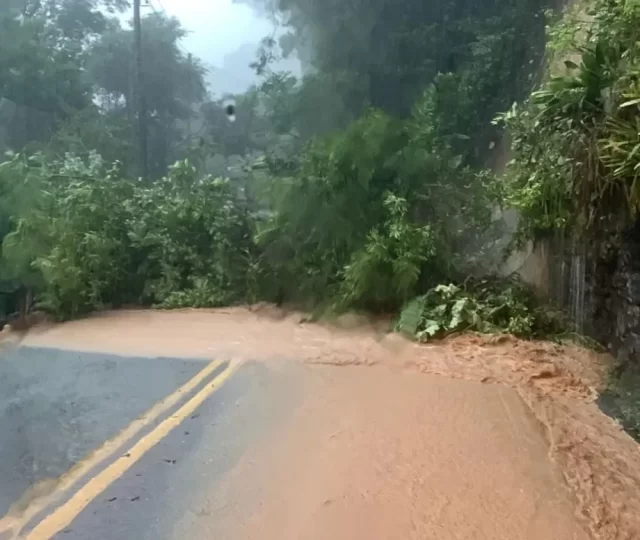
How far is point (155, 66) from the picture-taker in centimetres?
1005

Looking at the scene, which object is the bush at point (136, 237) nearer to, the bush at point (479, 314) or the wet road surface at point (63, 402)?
the bush at point (479, 314)

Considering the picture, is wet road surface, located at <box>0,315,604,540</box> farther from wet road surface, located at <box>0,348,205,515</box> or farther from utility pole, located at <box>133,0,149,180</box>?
utility pole, located at <box>133,0,149,180</box>

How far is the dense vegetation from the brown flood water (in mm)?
1070

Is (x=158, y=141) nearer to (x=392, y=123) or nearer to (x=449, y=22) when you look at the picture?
(x=392, y=123)

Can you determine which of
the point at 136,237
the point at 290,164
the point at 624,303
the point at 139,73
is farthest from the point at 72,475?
the point at 139,73

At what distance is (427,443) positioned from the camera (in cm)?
421

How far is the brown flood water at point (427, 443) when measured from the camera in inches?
126

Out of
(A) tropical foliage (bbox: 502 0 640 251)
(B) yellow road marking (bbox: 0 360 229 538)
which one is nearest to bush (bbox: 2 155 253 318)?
(A) tropical foliage (bbox: 502 0 640 251)

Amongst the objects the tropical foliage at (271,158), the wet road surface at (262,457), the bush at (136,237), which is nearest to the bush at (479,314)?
the tropical foliage at (271,158)

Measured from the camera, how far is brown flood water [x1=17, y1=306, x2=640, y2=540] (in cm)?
320

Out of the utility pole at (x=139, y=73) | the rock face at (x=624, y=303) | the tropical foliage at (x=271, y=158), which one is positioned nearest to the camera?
the rock face at (x=624, y=303)

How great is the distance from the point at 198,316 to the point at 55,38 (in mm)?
4323

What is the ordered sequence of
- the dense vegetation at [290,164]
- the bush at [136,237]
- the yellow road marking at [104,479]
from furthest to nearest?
1. the bush at [136,237]
2. the dense vegetation at [290,164]
3. the yellow road marking at [104,479]

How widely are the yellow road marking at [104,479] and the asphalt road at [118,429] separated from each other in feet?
0.09
